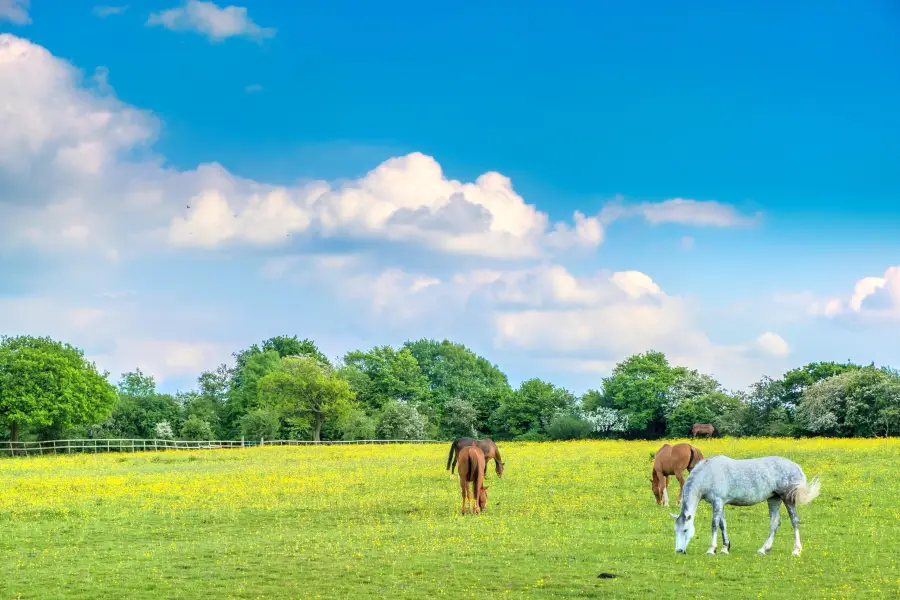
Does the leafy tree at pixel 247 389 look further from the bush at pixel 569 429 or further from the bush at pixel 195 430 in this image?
the bush at pixel 569 429

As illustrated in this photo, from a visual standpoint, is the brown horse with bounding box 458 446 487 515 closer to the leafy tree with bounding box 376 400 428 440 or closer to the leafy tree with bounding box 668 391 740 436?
the leafy tree with bounding box 668 391 740 436

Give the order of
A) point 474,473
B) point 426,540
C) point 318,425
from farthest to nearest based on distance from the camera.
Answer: point 318,425 → point 474,473 → point 426,540

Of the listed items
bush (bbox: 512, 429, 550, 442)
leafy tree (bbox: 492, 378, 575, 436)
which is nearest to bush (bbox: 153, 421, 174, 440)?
leafy tree (bbox: 492, 378, 575, 436)

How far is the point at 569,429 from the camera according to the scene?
3068 inches

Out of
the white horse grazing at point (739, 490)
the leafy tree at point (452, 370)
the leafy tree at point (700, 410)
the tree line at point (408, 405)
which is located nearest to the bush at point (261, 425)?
the tree line at point (408, 405)

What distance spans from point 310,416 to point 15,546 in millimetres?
62822

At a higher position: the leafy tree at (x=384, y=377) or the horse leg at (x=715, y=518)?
the leafy tree at (x=384, y=377)

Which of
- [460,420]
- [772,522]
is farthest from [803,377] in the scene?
[772,522]

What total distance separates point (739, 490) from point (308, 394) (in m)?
67.3

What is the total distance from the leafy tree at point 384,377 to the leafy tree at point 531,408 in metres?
13.4

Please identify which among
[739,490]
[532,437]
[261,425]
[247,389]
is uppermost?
[247,389]

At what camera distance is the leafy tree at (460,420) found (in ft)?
294

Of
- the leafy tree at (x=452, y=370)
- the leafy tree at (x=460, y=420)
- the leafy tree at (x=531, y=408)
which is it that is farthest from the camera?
the leafy tree at (x=452, y=370)

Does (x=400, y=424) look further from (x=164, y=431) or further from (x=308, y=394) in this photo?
(x=164, y=431)
